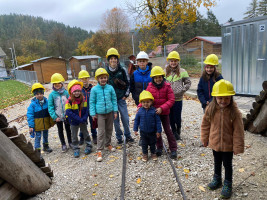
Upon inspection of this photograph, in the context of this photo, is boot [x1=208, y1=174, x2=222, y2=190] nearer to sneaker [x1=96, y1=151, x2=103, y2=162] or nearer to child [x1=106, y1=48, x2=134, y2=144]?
sneaker [x1=96, y1=151, x2=103, y2=162]

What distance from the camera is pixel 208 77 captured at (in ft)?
14.3

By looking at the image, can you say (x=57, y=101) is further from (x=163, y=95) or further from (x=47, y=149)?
(x=163, y=95)

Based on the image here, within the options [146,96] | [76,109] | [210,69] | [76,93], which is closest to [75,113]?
[76,109]

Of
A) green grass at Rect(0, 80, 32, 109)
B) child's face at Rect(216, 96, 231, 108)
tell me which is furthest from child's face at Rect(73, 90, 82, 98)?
green grass at Rect(0, 80, 32, 109)

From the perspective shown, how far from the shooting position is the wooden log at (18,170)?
9.65 ft

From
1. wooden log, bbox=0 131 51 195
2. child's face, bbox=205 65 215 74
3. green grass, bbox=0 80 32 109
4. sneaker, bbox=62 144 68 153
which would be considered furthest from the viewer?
green grass, bbox=0 80 32 109

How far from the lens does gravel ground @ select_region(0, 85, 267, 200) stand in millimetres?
3324

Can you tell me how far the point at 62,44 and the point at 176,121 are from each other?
2359 inches

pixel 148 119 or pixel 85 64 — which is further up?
pixel 85 64

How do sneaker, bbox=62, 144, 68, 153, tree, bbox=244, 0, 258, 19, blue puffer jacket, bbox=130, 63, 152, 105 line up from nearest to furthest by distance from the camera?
1. blue puffer jacket, bbox=130, 63, 152, 105
2. sneaker, bbox=62, 144, 68, 153
3. tree, bbox=244, 0, 258, 19

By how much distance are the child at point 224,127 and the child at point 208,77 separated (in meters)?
1.50

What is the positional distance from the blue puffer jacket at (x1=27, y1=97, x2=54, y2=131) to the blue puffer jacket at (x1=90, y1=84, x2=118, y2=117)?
131 cm

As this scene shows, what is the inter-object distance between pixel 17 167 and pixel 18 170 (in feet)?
0.17

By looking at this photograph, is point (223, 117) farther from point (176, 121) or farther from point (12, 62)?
point (12, 62)
